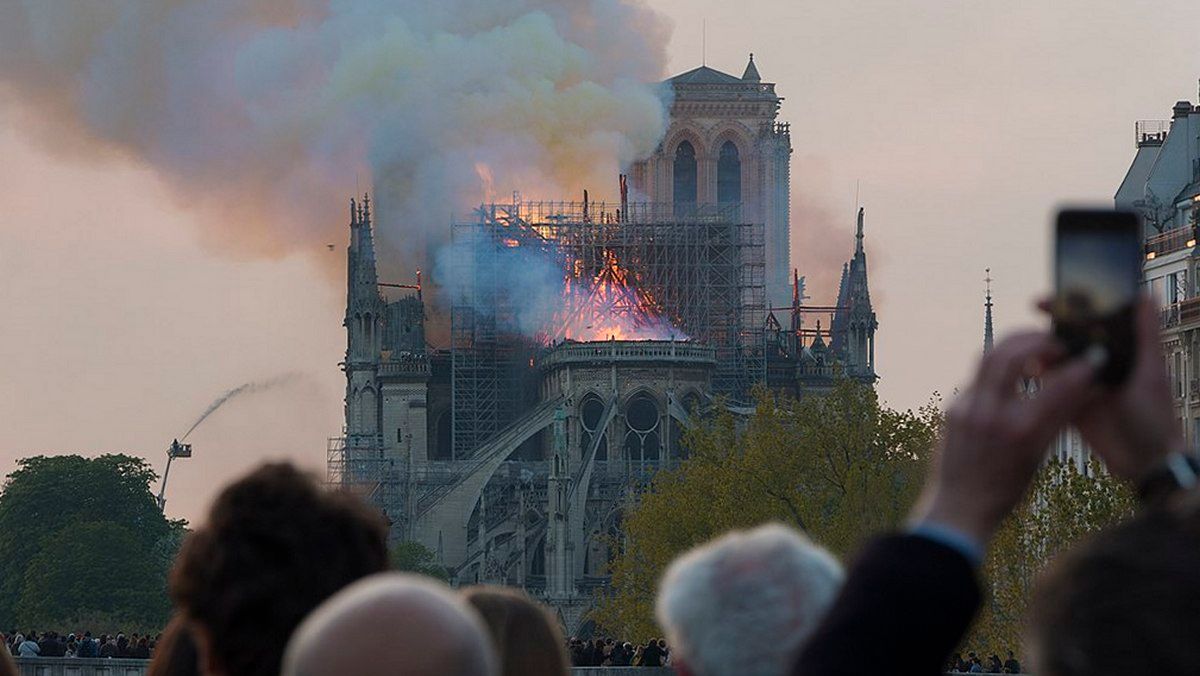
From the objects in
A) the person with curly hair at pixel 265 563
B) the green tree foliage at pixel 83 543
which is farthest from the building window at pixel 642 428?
the person with curly hair at pixel 265 563

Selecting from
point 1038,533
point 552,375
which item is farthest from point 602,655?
point 552,375

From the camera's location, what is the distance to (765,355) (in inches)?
5906

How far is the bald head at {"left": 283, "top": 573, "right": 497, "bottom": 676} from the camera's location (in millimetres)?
5965

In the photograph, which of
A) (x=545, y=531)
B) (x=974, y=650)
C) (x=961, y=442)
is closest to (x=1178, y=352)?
(x=974, y=650)

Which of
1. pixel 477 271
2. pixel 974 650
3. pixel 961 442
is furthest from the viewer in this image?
pixel 477 271

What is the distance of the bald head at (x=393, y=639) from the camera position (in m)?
5.96

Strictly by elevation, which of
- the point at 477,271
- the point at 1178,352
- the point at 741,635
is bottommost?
the point at 741,635

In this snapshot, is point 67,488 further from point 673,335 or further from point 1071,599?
point 1071,599

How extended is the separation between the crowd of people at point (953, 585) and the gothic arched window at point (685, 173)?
165 meters

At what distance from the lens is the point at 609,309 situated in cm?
14888

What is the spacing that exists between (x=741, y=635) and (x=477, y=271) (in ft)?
467

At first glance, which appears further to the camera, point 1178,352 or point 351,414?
point 351,414

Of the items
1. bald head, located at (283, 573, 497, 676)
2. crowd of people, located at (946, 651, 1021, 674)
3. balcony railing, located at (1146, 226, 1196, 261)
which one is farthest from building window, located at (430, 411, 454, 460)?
bald head, located at (283, 573, 497, 676)

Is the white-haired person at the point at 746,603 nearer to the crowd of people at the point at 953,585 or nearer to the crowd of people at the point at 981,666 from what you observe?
the crowd of people at the point at 953,585
